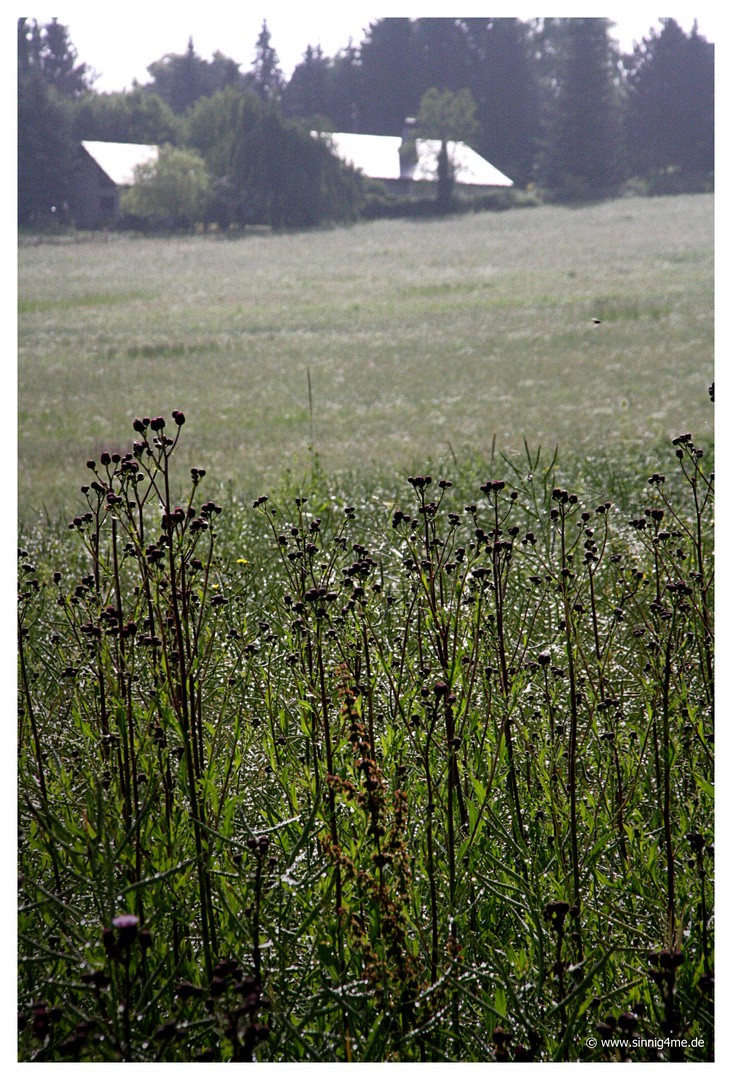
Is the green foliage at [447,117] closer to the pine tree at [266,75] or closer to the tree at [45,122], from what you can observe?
the pine tree at [266,75]

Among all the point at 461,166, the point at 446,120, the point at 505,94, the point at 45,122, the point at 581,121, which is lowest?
the point at 45,122

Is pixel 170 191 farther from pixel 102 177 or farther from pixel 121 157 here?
pixel 102 177

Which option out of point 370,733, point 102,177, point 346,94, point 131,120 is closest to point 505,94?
point 346,94

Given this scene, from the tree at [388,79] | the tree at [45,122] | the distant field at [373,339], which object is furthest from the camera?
the distant field at [373,339]

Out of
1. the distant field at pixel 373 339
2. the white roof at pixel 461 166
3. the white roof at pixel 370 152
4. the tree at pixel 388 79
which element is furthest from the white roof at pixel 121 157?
the white roof at pixel 461 166

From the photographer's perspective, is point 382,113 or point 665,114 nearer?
point 382,113

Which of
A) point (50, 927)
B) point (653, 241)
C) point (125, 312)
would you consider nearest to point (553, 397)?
point (653, 241)

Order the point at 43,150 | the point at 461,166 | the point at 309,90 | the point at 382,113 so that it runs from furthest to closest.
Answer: the point at 461,166, the point at 382,113, the point at 43,150, the point at 309,90

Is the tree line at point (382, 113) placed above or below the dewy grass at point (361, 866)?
above
